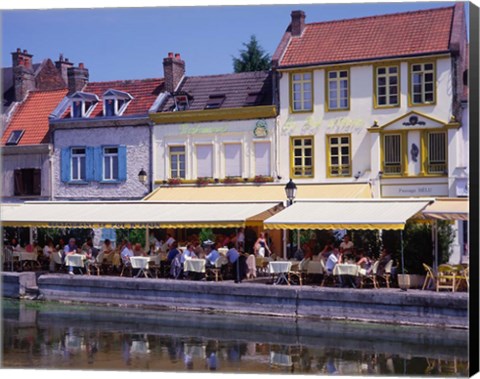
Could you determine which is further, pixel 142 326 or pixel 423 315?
pixel 142 326

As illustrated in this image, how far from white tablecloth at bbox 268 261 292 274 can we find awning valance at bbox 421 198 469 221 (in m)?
3.22

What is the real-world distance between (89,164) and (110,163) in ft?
2.24

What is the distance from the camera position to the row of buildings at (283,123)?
25.7 metres

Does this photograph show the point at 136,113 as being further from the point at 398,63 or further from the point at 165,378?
the point at 165,378

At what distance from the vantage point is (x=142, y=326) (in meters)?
20.5

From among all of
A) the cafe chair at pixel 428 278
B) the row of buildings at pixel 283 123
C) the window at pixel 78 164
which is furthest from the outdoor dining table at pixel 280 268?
the window at pixel 78 164

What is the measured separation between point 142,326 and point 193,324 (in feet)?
3.51

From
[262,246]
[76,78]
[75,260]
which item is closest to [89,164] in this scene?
[76,78]

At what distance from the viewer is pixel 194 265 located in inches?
912

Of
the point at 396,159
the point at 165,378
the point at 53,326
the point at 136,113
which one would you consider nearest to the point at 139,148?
the point at 136,113

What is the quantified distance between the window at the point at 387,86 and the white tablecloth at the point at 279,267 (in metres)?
6.53

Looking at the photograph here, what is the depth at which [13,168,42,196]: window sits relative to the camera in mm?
31312

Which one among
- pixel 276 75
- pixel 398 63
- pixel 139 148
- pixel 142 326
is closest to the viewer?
pixel 142 326

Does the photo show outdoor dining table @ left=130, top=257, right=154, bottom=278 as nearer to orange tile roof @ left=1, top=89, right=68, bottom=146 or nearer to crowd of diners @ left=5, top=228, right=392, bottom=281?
crowd of diners @ left=5, top=228, right=392, bottom=281
